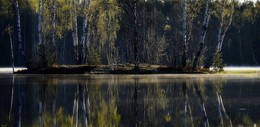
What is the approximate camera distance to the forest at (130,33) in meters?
46.5

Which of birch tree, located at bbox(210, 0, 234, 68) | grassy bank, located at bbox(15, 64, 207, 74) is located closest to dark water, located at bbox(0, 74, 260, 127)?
Result: grassy bank, located at bbox(15, 64, 207, 74)

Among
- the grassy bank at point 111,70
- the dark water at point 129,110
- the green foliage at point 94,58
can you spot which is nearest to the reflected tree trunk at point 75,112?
the dark water at point 129,110

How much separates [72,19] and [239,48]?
258ft

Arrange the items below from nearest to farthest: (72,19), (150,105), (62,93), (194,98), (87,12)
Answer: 1. (150,105)
2. (194,98)
3. (62,93)
4. (87,12)
5. (72,19)

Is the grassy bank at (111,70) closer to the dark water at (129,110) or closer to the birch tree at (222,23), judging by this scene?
the birch tree at (222,23)

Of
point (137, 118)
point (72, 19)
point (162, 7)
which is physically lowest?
point (137, 118)

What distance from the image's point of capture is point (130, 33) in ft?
191

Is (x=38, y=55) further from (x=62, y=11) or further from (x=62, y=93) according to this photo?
(x=62, y=93)

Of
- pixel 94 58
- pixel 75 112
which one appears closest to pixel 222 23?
pixel 94 58

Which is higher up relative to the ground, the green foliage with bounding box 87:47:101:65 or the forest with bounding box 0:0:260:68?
the forest with bounding box 0:0:260:68

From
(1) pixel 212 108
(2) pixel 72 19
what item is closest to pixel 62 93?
(1) pixel 212 108

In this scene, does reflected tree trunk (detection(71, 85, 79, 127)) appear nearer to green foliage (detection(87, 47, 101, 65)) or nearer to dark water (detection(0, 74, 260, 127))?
dark water (detection(0, 74, 260, 127))

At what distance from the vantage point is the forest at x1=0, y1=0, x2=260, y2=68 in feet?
152

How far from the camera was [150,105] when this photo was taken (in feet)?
49.6
